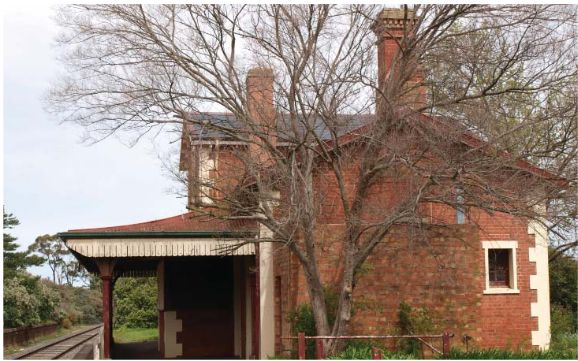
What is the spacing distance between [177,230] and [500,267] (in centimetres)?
790

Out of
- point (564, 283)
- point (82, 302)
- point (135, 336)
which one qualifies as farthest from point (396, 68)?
point (82, 302)

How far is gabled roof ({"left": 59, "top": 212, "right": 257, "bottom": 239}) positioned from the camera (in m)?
18.3

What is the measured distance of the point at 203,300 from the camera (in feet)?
81.6

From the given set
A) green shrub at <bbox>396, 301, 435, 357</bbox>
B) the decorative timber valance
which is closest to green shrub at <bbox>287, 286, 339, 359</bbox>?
green shrub at <bbox>396, 301, 435, 357</bbox>

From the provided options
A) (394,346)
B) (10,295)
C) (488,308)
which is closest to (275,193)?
(394,346)

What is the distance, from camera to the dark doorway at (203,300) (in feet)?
80.1

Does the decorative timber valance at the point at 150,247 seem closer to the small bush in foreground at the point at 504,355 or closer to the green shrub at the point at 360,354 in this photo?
the green shrub at the point at 360,354

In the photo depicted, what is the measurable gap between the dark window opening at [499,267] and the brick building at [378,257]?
0.08 ft

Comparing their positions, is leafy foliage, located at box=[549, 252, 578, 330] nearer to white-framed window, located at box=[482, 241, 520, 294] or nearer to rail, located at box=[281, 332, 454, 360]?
white-framed window, located at box=[482, 241, 520, 294]

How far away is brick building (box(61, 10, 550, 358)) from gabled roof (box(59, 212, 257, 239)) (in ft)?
0.09

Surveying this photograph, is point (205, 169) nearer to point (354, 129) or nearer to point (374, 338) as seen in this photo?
point (354, 129)

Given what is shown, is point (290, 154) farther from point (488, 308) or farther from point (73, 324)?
point (73, 324)

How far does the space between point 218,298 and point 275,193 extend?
29.6ft

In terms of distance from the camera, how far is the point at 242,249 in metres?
19.1
